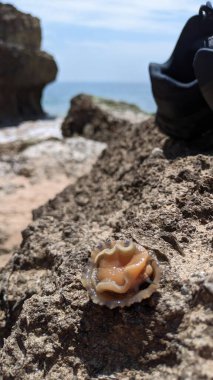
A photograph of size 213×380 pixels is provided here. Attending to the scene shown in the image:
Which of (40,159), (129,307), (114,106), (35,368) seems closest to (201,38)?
(129,307)

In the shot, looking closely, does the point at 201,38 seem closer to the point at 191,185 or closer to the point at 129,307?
the point at 191,185

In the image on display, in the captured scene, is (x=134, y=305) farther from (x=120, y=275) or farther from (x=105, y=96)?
(x=105, y=96)

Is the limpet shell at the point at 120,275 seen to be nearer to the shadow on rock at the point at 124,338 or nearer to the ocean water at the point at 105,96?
the shadow on rock at the point at 124,338

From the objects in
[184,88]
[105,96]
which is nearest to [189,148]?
[184,88]

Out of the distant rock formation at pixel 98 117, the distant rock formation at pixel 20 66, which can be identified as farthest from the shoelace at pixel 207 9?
the distant rock formation at pixel 20 66

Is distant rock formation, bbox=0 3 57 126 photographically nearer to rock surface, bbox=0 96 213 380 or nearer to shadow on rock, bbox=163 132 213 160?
shadow on rock, bbox=163 132 213 160

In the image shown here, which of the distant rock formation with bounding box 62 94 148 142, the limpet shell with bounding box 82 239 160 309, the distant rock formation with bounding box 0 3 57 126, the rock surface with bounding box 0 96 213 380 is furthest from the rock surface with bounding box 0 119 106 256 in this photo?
the distant rock formation with bounding box 0 3 57 126

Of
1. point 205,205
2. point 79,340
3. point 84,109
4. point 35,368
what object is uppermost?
point 205,205
